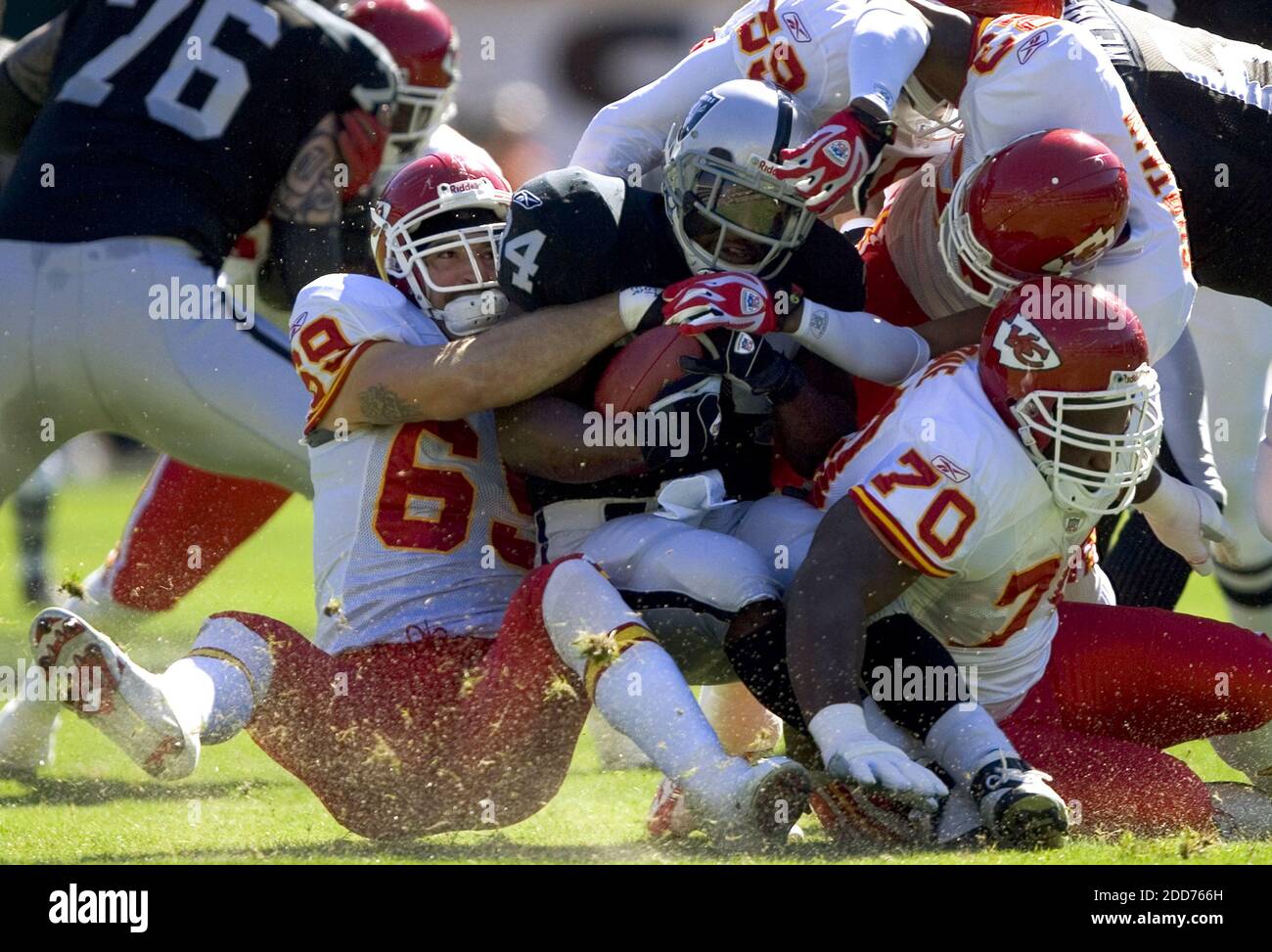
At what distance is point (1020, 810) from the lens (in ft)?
10.4

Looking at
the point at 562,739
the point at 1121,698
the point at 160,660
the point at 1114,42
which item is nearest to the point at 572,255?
the point at 562,739

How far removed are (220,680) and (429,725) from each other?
41 centimetres

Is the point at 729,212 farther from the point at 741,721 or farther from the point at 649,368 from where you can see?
the point at 741,721

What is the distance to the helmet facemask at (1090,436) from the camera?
3393mm

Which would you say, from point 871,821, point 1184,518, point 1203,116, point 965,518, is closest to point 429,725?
point 871,821

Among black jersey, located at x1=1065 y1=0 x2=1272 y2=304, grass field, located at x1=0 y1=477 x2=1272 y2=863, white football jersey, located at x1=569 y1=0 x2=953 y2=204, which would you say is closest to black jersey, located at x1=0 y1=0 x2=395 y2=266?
white football jersey, located at x1=569 y1=0 x2=953 y2=204

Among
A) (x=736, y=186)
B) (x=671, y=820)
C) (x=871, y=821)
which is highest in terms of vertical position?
(x=736, y=186)

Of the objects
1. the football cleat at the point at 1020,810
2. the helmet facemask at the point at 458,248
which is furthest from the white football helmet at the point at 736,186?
the football cleat at the point at 1020,810

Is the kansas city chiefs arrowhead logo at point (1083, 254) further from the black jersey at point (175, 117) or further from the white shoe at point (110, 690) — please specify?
the black jersey at point (175, 117)

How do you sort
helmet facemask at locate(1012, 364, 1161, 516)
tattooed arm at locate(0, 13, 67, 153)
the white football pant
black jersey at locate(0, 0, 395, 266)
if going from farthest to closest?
tattooed arm at locate(0, 13, 67, 153) → black jersey at locate(0, 0, 395, 266) → the white football pant → helmet facemask at locate(1012, 364, 1161, 516)

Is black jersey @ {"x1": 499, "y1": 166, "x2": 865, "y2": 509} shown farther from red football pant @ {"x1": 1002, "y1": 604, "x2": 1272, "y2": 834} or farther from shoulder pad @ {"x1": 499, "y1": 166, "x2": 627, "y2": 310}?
red football pant @ {"x1": 1002, "y1": 604, "x2": 1272, "y2": 834}

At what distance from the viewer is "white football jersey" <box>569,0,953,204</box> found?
12.9 feet

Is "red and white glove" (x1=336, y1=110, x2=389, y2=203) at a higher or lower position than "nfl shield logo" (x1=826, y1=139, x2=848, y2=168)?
A: lower

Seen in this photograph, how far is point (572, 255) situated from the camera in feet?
11.8
